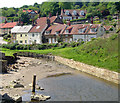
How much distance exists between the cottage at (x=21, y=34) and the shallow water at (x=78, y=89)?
47955mm

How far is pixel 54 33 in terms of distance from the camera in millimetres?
72000

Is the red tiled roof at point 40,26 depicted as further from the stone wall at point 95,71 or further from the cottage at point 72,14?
the stone wall at point 95,71

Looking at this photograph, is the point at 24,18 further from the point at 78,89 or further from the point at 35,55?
the point at 78,89

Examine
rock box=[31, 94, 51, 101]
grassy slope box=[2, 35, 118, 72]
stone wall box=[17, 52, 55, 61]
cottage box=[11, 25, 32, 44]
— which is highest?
cottage box=[11, 25, 32, 44]

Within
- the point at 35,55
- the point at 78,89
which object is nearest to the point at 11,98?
the point at 78,89

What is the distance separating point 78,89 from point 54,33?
44831 millimetres

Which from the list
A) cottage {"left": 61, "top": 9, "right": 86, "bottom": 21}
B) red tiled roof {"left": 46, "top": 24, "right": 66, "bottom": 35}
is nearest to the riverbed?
red tiled roof {"left": 46, "top": 24, "right": 66, "bottom": 35}

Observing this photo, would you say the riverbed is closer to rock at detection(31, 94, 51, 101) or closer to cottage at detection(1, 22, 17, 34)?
rock at detection(31, 94, 51, 101)

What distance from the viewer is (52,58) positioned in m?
54.0

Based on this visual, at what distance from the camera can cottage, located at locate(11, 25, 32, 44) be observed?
8125 centimetres

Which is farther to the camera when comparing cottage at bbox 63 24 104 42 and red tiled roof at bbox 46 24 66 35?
red tiled roof at bbox 46 24 66 35

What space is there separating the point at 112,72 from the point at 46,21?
51405 millimetres

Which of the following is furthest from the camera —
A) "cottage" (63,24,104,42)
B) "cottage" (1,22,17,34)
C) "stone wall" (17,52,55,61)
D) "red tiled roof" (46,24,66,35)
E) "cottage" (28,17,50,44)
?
"cottage" (1,22,17,34)

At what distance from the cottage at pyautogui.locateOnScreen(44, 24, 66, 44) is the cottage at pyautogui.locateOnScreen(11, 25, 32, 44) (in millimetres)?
9020
